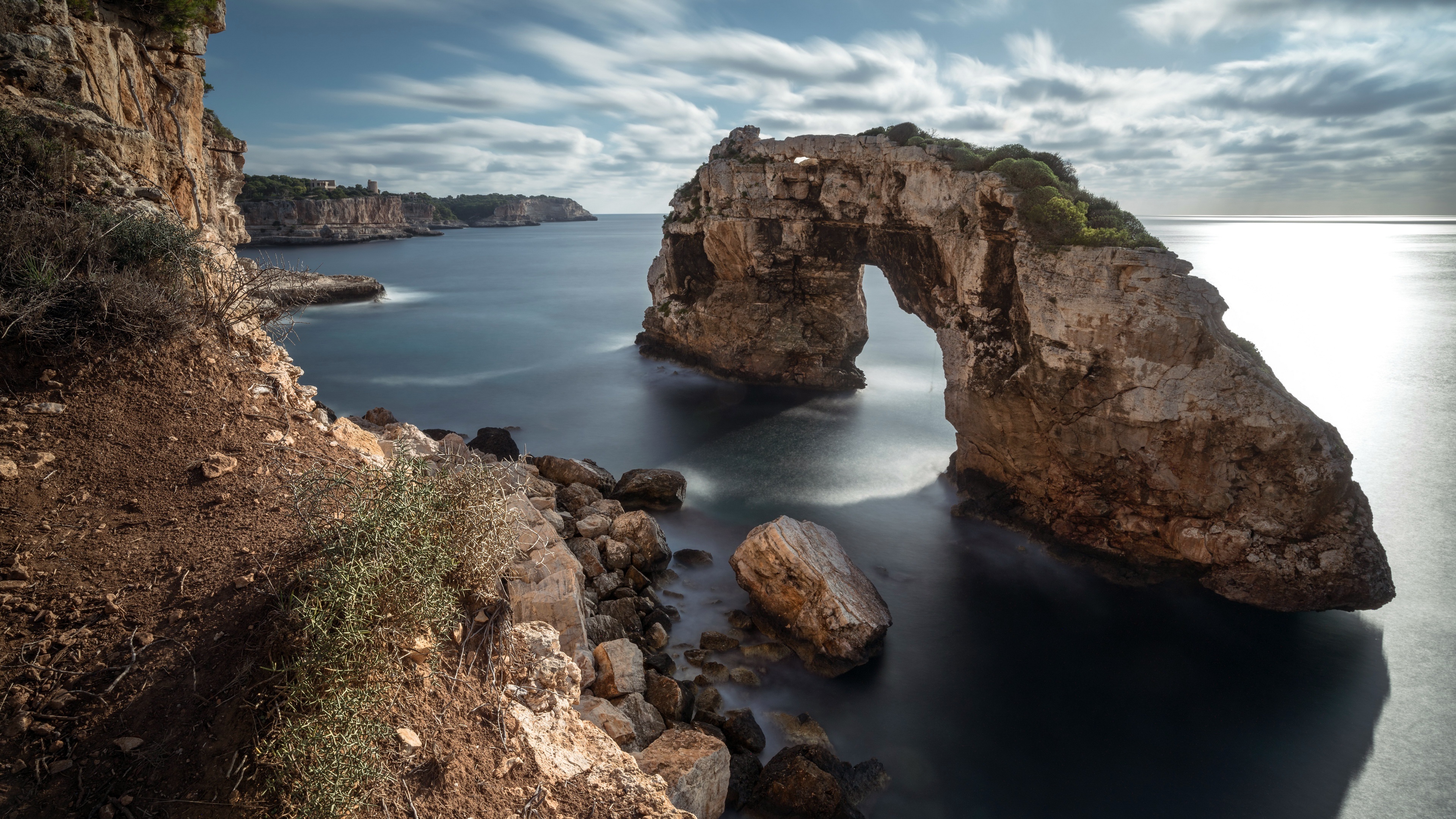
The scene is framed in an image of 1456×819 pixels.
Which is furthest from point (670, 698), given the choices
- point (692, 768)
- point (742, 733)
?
point (692, 768)

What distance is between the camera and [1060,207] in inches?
504

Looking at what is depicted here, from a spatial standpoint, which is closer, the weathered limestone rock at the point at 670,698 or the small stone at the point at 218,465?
the small stone at the point at 218,465

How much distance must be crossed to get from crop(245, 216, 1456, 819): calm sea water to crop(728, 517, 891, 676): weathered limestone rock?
40 centimetres

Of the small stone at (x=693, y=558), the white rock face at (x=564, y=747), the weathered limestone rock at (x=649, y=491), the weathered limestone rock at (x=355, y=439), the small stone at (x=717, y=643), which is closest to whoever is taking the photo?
the white rock face at (x=564, y=747)

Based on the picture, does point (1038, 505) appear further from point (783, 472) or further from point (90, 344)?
point (90, 344)

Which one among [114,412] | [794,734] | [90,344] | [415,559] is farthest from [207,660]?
[794,734]

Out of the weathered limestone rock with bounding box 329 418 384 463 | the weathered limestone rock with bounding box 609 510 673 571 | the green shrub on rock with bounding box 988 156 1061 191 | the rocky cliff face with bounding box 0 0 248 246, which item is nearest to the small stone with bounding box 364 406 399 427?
the rocky cliff face with bounding box 0 0 248 246

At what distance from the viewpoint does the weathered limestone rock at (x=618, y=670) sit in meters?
7.99

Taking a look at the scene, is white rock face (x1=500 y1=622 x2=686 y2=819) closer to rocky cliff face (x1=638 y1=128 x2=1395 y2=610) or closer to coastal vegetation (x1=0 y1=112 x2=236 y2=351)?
coastal vegetation (x1=0 y1=112 x2=236 y2=351)

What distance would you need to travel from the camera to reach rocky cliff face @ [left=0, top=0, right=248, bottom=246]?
7262 millimetres

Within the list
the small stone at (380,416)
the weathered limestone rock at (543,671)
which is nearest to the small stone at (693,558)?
the weathered limestone rock at (543,671)

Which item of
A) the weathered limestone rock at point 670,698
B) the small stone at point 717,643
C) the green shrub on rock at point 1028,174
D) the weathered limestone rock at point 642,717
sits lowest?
the small stone at point 717,643

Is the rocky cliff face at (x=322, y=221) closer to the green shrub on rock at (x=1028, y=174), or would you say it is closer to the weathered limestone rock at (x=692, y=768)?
the green shrub on rock at (x=1028, y=174)

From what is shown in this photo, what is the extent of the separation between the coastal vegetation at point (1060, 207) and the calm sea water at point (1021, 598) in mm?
6399
